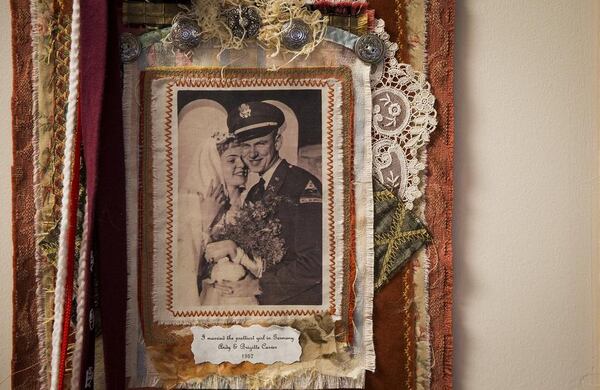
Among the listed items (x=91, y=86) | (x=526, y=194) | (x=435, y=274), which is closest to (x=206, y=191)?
(x=91, y=86)

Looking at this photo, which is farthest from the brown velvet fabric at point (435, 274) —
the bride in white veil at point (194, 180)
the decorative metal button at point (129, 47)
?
the decorative metal button at point (129, 47)

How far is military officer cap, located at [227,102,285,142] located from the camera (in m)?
0.74

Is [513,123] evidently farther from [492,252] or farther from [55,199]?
[55,199]

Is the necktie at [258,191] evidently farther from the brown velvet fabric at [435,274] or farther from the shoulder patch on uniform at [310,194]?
the brown velvet fabric at [435,274]

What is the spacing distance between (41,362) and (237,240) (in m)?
Result: 0.43

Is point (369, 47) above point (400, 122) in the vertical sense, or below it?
above

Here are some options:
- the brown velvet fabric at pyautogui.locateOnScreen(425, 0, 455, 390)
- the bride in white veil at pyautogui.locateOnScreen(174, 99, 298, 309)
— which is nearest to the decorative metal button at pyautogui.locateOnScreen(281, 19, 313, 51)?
the bride in white veil at pyautogui.locateOnScreen(174, 99, 298, 309)

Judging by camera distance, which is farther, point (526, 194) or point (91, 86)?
point (526, 194)

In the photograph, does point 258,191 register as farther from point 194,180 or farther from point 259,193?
point 194,180

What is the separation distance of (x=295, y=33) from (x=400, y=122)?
0.83ft

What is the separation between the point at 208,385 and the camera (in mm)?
746

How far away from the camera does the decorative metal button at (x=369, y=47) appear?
0.72 m

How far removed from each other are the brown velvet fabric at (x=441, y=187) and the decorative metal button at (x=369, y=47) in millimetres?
100
